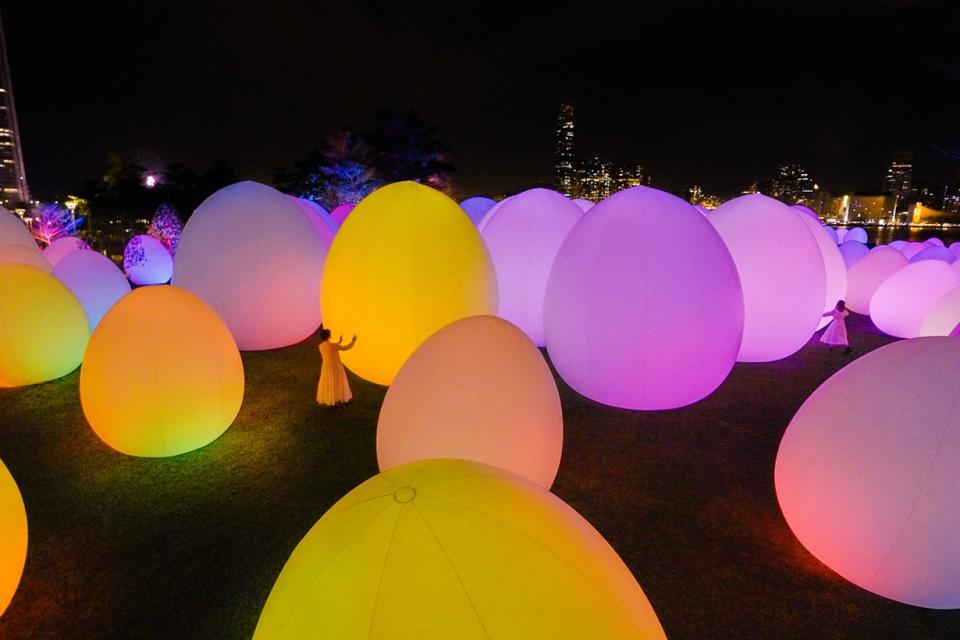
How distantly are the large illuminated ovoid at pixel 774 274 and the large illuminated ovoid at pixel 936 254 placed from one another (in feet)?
29.2

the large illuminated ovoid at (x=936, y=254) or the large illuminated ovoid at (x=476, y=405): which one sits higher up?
the large illuminated ovoid at (x=476, y=405)

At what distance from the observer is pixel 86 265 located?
9500mm

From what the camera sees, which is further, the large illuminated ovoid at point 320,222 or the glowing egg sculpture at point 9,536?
the large illuminated ovoid at point 320,222

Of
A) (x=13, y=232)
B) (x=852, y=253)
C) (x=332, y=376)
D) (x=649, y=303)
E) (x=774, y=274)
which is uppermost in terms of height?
(x=649, y=303)

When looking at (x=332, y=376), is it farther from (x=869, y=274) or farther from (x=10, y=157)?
(x=10, y=157)

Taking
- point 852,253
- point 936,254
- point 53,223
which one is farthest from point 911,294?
point 53,223

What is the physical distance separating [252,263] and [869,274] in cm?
1352

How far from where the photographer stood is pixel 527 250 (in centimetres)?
829

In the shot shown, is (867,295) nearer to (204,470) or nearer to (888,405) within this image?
(888,405)

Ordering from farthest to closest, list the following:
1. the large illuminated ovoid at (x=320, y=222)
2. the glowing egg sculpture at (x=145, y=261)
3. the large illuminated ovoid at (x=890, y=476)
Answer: the glowing egg sculpture at (x=145, y=261)
the large illuminated ovoid at (x=320, y=222)
the large illuminated ovoid at (x=890, y=476)

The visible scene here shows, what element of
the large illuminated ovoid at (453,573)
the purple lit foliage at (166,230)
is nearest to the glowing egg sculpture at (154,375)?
the large illuminated ovoid at (453,573)

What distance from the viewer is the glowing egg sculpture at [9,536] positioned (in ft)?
10.4

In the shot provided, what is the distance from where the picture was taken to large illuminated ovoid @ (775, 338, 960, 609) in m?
3.28

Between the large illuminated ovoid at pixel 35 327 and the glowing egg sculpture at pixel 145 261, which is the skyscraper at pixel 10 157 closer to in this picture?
the glowing egg sculpture at pixel 145 261
